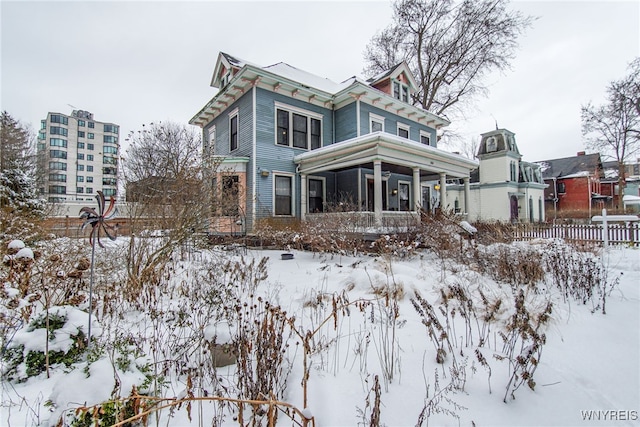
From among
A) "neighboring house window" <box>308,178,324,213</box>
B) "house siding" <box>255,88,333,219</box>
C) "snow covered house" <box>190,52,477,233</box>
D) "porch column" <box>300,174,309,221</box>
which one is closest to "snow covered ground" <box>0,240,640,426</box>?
"snow covered house" <box>190,52,477,233</box>

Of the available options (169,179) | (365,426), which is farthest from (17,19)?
(365,426)

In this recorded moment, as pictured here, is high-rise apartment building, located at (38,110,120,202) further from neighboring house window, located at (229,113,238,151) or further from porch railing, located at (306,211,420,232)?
porch railing, located at (306,211,420,232)

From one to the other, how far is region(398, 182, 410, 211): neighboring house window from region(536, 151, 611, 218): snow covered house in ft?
73.7

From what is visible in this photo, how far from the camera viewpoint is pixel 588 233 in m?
9.48

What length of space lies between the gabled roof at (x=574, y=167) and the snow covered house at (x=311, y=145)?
25.6 metres

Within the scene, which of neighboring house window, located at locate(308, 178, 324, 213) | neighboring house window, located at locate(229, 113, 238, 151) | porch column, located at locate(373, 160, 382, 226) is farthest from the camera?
neighboring house window, located at locate(308, 178, 324, 213)

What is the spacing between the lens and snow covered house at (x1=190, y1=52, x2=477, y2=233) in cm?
1020

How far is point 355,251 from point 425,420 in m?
5.56

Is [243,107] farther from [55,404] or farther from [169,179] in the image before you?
[55,404]

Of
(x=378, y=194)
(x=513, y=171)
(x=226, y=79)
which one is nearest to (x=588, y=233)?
(x=378, y=194)

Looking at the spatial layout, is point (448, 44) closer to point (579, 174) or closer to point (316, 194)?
point (316, 194)
